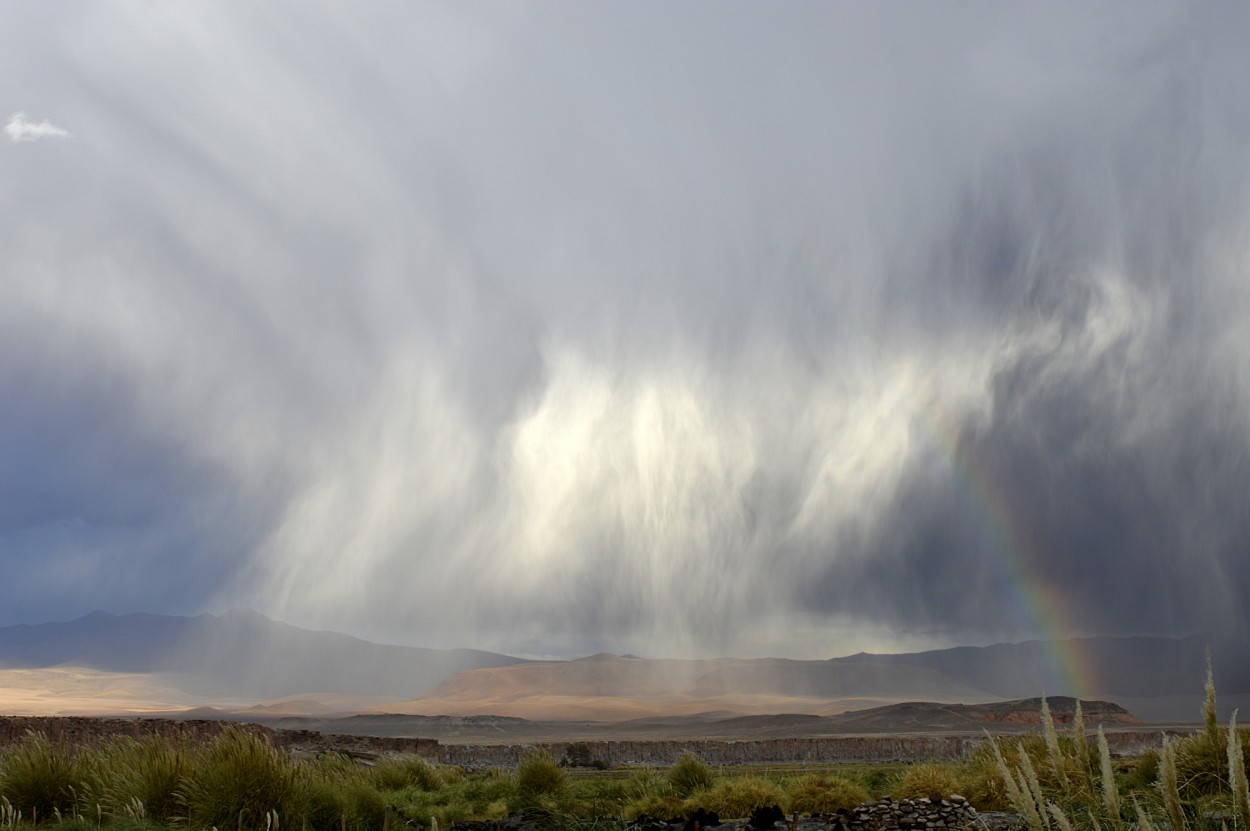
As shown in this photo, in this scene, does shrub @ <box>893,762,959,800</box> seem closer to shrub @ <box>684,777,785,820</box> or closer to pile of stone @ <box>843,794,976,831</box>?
pile of stone @ <box>843,794,976,831</box>

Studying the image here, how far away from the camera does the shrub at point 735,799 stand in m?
20.7

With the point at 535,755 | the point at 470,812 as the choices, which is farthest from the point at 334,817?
the point at 535,755

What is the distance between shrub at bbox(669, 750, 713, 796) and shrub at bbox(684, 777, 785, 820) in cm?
253

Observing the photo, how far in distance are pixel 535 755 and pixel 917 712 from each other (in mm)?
152252

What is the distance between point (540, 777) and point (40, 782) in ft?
45.3

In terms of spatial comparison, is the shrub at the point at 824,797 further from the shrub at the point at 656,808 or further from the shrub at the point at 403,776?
the shrub at the point at 403,776

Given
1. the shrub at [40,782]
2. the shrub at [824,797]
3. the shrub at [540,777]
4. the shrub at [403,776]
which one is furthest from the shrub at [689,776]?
the shrub at [40,782]

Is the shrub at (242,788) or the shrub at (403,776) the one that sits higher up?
the shrub at (242,788)

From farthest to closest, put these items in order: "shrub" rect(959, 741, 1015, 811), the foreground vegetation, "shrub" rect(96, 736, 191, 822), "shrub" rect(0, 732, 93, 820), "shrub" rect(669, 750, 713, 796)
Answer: "shrub" rect(669, 750, 713, 796), "shrub" rect(959, 741, 1015, 811), "shrub" rect(0, 732, 93, 820), "shrub" rect(96, 736, 191, 822), the foreground vegetation

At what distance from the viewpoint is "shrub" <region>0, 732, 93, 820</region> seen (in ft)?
51.0

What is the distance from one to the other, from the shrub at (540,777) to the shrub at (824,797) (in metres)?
7.21

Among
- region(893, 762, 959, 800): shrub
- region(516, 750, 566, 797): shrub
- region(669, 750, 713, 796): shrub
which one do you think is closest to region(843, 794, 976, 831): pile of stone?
region(893, 762, 959, 800): shrub

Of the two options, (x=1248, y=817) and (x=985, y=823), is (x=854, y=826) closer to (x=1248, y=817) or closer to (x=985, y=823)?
(x=985, y=823)

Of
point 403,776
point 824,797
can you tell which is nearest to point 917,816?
point 824,797
